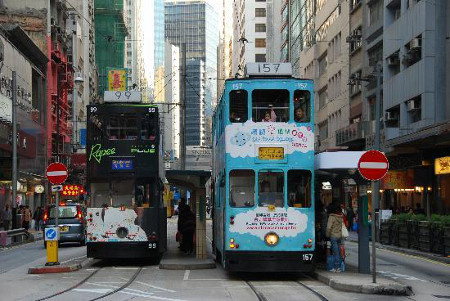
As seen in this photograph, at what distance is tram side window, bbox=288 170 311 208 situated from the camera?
1825 cm

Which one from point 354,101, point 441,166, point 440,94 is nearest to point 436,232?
point 441,166

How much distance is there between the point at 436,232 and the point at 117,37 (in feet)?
319

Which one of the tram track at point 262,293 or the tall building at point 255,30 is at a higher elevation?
the tall building at point 255,30

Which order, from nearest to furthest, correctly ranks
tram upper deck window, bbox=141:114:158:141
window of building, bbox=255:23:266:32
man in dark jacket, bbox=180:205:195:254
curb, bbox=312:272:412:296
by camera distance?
1. curb, bbox=312:272:412:296
2. tram upper deck window, bbox=141:114:158:141
3. man in dark jacket, bbox=180:205:195:254
4. window of building, bbox=255:23:266:32

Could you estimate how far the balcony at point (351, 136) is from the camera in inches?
2042

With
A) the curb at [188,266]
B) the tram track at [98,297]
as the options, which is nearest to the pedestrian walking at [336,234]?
the curb at [188,266]

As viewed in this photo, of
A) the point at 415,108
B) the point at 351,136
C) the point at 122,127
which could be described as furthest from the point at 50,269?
the point at 351,136

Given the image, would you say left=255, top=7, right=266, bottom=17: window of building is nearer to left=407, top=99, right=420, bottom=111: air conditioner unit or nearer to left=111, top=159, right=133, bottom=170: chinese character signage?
left=407, top=99, right=420, bottom=111: air conditioner unit

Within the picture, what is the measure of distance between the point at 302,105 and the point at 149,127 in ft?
19.5

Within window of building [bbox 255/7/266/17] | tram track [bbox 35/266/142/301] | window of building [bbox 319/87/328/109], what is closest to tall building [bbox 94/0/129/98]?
window of building [bbox 255/7/266/17]

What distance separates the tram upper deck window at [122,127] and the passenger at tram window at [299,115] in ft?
19.6

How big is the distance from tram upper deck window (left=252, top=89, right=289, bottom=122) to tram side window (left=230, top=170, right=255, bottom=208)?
1340 millimetres

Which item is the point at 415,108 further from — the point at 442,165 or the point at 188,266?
the point at 188,266

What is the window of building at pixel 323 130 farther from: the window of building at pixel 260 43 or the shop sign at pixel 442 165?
the window of building at pixel 260 43
